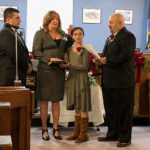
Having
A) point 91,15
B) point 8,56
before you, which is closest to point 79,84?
point 8,56

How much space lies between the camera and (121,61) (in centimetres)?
283

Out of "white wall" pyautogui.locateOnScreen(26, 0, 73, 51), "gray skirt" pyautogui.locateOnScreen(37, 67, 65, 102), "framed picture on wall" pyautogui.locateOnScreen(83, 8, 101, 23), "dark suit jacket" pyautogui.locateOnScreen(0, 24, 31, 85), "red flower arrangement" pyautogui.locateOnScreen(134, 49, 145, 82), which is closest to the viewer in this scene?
"dark suit jacket" pyautogui.locateOnScreen(0, 24, 31, 85)

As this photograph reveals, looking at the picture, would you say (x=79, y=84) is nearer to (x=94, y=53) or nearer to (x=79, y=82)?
(x=79, y=82)

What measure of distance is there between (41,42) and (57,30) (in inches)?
8.4

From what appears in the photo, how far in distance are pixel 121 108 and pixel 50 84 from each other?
75 centimetres

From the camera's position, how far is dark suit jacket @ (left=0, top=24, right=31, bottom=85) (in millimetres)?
2791

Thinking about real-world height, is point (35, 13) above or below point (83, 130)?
above

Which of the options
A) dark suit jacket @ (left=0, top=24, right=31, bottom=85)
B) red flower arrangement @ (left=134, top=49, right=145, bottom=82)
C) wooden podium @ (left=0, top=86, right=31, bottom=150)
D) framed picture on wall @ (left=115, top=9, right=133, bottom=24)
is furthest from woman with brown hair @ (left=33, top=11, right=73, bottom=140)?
framed picture on wall @ (left=115, top=9, right=133, bottom=24)

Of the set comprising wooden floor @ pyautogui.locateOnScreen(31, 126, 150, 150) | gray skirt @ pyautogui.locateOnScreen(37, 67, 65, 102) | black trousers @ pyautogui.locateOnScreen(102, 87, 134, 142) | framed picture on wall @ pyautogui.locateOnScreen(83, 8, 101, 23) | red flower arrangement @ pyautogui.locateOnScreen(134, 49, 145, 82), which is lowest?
wooden floor @ pyautogui.locateOnScreen(31, 126, 150, 150)

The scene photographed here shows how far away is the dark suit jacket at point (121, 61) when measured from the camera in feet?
9.27

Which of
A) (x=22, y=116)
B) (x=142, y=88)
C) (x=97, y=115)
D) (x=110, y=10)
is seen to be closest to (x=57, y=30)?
(x=97, y=115)

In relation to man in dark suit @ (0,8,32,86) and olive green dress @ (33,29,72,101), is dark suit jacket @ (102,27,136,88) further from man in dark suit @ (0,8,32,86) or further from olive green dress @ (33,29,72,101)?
man in dark suit @ (0,8,32,86)

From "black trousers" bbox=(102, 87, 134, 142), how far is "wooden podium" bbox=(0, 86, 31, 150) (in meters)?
1.58

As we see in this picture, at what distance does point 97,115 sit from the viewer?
11.5ft
